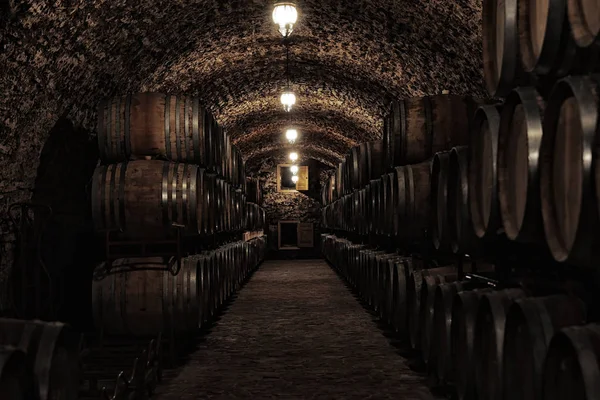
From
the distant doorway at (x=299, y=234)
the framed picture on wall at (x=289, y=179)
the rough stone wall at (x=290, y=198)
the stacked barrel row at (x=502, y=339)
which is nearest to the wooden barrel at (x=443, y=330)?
the stacked barrel row at (x=502, y=339)

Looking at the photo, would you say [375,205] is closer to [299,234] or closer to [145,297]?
[145,297]

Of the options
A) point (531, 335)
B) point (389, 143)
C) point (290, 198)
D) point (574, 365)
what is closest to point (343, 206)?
point (389, 143)

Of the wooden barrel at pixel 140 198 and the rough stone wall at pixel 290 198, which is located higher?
the rough stone wall at pixel 290 198

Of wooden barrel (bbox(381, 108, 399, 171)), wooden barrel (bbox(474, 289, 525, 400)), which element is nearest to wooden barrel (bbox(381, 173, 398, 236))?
wooden barrel (bbox(381, 108, 399, 171))

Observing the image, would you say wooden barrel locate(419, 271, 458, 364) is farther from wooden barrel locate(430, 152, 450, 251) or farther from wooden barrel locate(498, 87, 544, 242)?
wooden barrel locate(498, 87, 544, 242)

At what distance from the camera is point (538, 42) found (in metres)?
2.52

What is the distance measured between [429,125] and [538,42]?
131 inches

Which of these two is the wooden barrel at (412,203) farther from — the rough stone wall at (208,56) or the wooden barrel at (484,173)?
the wooden barrel at (484,173)

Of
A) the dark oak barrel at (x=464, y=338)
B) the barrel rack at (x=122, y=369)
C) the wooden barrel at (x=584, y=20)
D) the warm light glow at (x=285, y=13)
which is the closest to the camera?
the wooden barrel at (x=584, y=20)

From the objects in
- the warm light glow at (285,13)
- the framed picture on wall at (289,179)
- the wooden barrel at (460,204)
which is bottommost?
the wooden barrel at (460,204)

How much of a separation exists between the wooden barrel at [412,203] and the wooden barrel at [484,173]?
1.84m

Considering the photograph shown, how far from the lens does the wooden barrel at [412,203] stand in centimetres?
543

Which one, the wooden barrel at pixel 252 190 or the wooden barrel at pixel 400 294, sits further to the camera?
the wooden barrel at pixel 252 190

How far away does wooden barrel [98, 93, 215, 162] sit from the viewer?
228 inches
